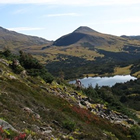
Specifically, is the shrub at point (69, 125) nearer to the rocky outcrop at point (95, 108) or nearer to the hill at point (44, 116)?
the hill at point (44, 116)

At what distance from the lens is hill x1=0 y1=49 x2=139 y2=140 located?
18516 mm

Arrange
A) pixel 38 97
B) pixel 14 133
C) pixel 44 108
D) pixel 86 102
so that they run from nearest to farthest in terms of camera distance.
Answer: pixel 14 133 < pixel 44 108 < pixel 38 97 < pixel 86 102

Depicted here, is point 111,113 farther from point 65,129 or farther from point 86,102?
point 65,129

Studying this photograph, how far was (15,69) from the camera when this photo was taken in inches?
1759

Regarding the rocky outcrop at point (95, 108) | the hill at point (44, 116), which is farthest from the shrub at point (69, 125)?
the rocky outcrop at point (95, 108)

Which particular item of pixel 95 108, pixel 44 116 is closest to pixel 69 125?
pixel 44 116

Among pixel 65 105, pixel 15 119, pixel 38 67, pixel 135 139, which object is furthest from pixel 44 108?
pixel 38 67

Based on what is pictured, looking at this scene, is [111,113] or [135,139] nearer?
[135,139]

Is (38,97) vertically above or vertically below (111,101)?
above

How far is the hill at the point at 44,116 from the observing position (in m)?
18.5

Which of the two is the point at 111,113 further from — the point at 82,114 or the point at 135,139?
the point at 82,114

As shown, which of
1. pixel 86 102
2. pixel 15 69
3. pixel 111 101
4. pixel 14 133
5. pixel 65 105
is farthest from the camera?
pixel 111 101

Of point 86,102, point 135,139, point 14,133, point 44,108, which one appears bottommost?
point 135,139

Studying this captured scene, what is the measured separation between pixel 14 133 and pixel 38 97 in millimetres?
18957
